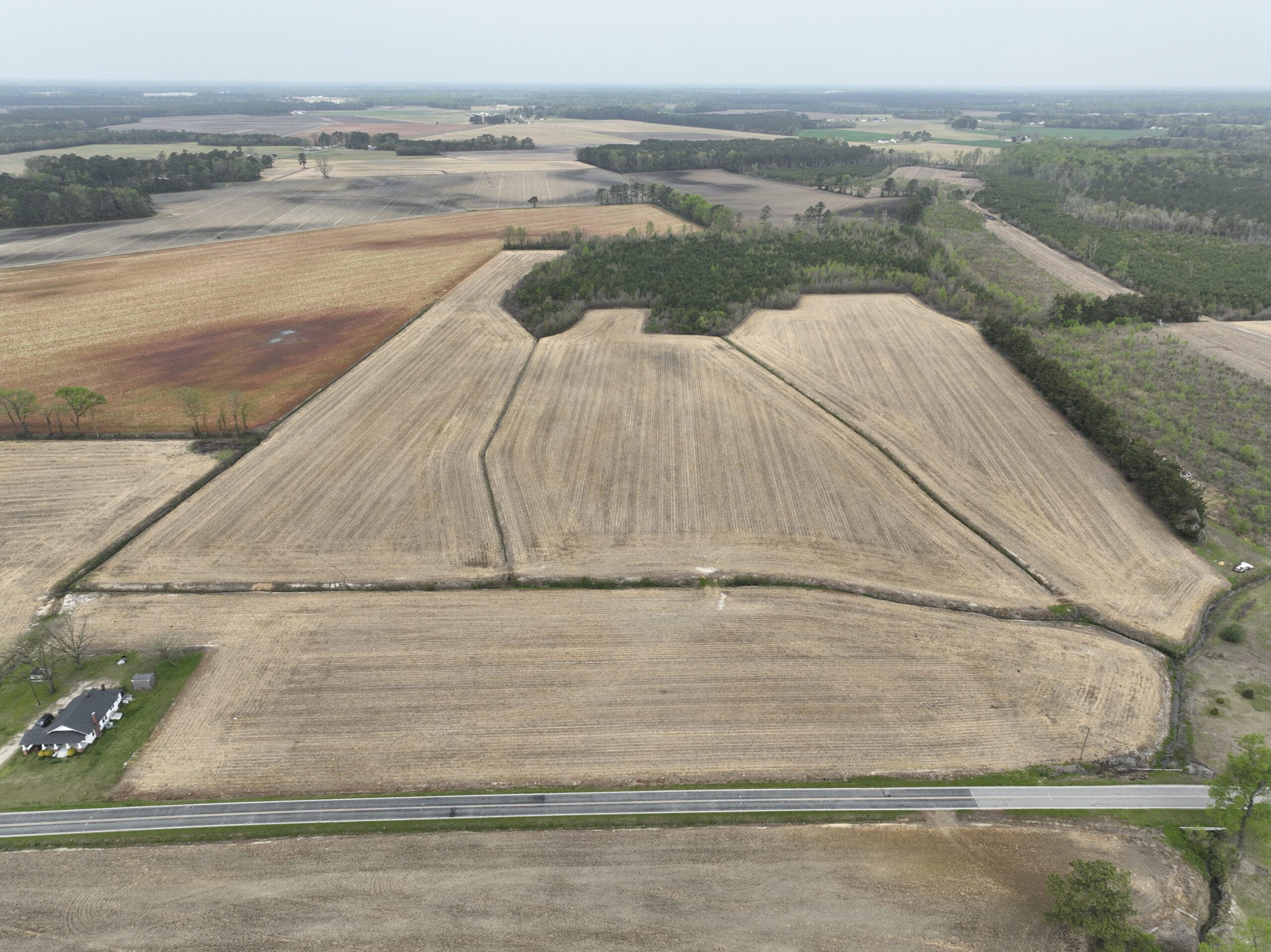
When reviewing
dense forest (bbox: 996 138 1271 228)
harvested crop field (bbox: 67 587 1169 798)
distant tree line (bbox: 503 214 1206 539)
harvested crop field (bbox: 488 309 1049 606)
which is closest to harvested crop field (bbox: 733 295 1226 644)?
distant tree line (bbox: 503 214 1206 539)

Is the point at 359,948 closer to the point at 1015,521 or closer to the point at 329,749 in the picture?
the point at 329,749

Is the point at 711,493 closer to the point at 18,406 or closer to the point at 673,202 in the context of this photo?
the point at 18,406

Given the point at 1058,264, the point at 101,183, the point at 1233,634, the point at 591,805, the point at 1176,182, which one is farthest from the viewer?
the point at 1176,182

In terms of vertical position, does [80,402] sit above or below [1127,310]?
below

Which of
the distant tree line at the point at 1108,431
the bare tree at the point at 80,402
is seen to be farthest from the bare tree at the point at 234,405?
the distant tree line at the point at 1108,431

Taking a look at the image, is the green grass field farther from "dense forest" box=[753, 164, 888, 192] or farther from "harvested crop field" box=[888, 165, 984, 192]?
"harvested crop field" box=[888, 165, 984, 192]

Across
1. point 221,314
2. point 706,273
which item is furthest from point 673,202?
point 221,314

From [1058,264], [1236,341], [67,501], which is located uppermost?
[1058,264]

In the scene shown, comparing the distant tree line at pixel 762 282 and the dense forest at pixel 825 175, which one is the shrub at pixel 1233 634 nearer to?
the distant tree line at pixel 762 282
